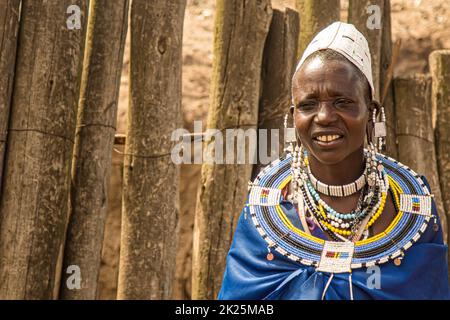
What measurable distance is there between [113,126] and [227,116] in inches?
34.1

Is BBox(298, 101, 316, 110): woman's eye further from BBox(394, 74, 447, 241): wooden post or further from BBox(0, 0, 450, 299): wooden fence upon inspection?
BBox(394, 74, 447, 241): wooden post

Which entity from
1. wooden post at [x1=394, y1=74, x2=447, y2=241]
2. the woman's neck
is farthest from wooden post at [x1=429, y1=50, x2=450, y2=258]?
the woman's neck

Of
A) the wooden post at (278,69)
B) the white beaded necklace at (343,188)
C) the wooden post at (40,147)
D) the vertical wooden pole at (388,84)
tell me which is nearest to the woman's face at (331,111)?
the white beaded necklace at (343,188)

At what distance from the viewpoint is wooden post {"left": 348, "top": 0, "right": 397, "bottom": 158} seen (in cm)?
673

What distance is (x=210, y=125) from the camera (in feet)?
19.7

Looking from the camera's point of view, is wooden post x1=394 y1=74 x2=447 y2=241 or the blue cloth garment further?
wooden post x1=394 y1=74 x2=447 y2=241

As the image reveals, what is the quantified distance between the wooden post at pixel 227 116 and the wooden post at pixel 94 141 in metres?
0.75

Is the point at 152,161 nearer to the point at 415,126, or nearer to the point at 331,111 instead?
the point at 415,126

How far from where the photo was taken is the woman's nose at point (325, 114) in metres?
2.79

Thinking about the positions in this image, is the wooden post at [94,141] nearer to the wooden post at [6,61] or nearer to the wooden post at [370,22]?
the wooden post at [6,61]

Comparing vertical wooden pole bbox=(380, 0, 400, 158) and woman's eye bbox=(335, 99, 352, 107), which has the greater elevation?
vertical wooden pole bbox=(380, 0, 400, 158)

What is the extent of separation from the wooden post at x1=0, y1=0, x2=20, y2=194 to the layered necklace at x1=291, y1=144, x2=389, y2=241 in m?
2.67

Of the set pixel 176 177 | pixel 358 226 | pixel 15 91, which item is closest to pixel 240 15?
pixel 176 177

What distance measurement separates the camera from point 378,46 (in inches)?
267
